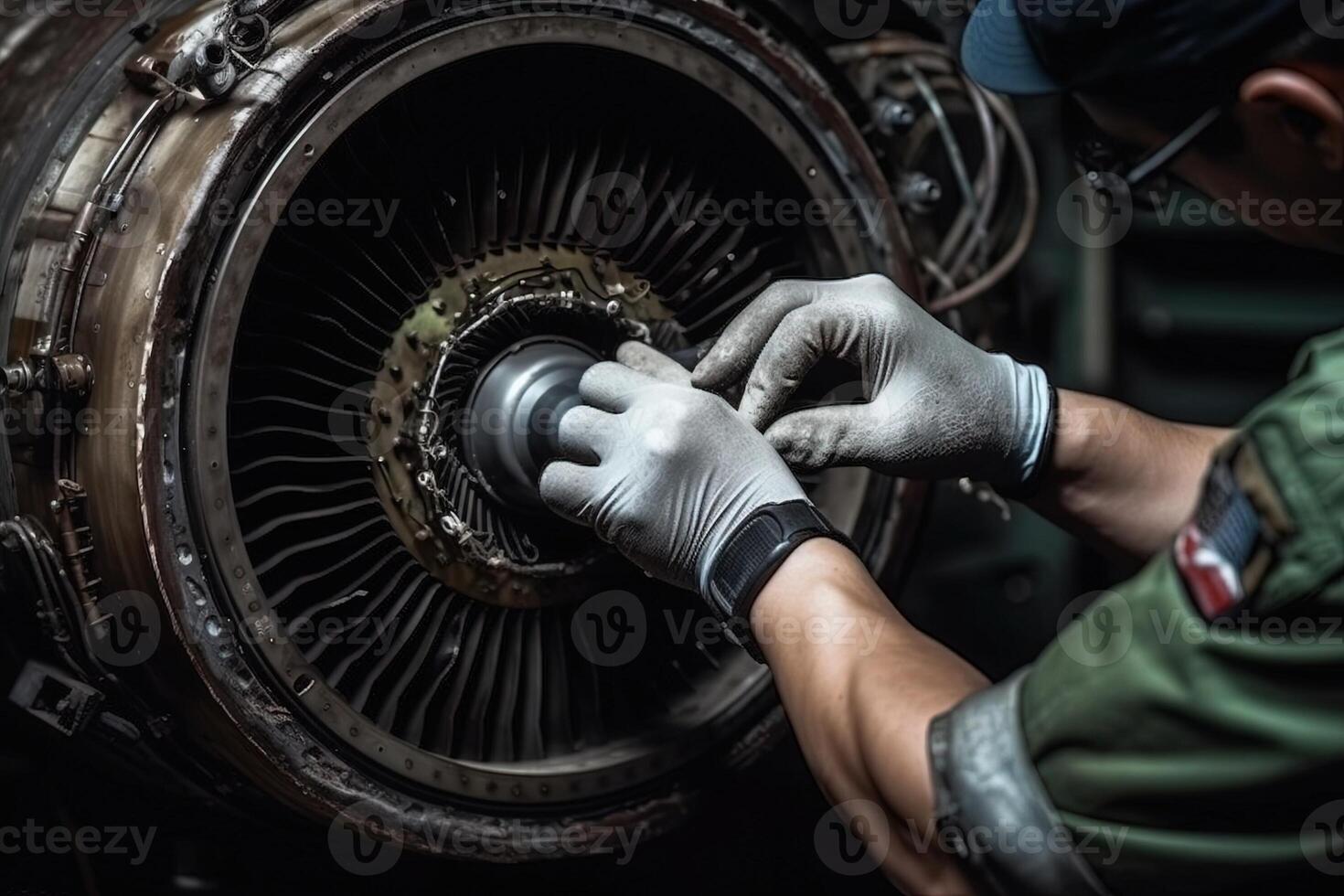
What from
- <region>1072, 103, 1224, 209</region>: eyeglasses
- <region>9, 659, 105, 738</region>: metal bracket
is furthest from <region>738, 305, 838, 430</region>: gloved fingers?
<region>9, 659, 105, 738</region>: metal bracket

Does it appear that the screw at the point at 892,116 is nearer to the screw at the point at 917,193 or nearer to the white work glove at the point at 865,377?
the screw at the point at 917,193

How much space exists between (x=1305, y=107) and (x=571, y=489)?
2.46 feet

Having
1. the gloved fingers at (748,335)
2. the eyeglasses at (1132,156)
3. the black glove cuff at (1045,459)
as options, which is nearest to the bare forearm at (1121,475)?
the black glove cuff at (1045,459)

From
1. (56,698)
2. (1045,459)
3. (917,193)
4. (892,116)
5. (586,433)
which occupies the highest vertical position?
(892,116)

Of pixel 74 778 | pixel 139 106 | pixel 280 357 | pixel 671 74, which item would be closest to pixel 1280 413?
pixel 671 74

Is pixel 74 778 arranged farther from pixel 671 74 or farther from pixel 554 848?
pixel 671 74

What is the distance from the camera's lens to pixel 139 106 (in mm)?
1454

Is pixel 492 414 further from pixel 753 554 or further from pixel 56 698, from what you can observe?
pixel 56 698

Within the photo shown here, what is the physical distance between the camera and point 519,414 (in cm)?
154

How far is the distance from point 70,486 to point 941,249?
4.10ft

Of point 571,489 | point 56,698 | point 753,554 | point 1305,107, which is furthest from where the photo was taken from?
point 56,698

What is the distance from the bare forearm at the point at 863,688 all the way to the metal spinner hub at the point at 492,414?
0.39 m

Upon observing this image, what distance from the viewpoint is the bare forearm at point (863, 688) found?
1086 mm

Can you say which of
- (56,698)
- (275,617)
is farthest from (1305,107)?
(56,698)
